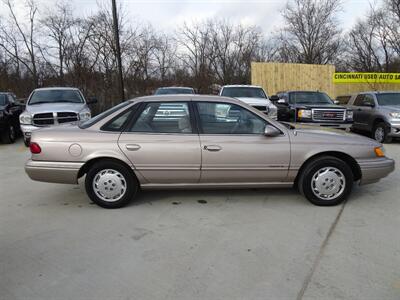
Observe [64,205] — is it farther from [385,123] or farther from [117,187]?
[385,123]

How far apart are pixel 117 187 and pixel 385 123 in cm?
827

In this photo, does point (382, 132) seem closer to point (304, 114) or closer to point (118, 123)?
point (304, 114)

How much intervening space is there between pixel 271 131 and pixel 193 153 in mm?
1042

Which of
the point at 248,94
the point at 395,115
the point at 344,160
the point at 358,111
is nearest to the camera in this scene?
the point at 344,160

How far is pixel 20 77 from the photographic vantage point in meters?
21.7

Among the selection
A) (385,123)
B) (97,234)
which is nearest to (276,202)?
(97,234)

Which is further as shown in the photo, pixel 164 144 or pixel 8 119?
pixel 8 119

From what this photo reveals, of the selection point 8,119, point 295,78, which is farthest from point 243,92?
point 295,78

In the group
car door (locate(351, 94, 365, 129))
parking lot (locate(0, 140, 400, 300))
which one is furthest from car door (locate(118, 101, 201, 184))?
car door (locate(351, 94, 365, 129))

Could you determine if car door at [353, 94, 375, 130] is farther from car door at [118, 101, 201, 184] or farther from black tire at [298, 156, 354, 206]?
car door at [118, 101, 201, 184]

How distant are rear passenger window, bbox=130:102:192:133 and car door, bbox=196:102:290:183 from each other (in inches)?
7.8

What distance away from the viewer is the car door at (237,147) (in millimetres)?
4297

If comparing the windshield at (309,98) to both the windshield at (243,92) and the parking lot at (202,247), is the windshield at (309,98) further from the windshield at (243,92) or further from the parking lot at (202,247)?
the parking lot at (202,247)

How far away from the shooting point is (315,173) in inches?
174
